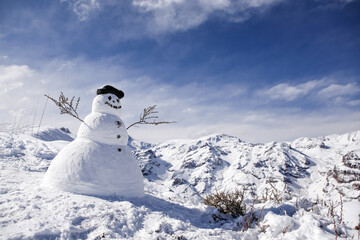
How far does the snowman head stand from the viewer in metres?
6.54

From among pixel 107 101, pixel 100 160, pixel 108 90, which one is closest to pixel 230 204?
Result: pixel 100 160

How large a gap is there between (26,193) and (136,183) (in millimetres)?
2669

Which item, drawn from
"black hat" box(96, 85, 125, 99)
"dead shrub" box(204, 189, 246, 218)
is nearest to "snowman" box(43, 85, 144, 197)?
"black hat" box(96, 85, 125, 99)

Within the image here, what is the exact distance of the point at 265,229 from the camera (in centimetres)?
414

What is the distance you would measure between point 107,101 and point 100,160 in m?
1.95

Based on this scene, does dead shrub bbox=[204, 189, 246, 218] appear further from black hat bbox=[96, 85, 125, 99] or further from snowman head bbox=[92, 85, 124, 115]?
black hat bbox=[96, 85, 125, 99]

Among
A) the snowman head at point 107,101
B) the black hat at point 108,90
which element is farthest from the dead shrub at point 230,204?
the black hat at point 108,90

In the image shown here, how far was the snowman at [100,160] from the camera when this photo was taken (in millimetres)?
5406

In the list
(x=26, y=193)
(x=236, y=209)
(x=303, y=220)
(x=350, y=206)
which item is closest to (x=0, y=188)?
(x=26, y=193)

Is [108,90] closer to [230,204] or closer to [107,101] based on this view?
[107,101]

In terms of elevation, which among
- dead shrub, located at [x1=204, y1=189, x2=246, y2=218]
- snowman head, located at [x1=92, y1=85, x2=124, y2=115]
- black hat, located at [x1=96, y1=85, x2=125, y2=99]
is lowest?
dead shrub, located at [x1=204, y1=189, x2=246, y2=218]

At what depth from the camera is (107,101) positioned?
657cm

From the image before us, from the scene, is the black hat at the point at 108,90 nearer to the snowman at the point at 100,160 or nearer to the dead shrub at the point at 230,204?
the snowman at the point at 100,160

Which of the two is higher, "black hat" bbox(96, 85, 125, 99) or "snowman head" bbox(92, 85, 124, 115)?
"black hat" bbox(96, 85, 125, 99)
